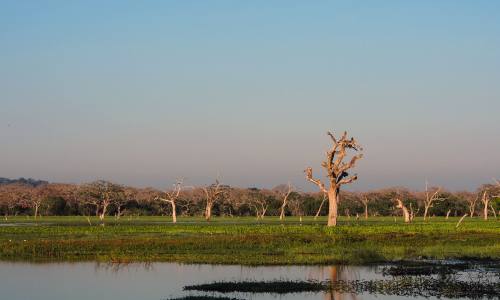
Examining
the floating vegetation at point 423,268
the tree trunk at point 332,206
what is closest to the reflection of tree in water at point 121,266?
the floating vegetation at point 423,268

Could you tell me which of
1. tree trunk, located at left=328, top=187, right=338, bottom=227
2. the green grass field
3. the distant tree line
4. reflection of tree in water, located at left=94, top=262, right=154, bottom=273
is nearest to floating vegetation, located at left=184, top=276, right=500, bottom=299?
reflection of tree in water, located at left=94, top=262, right=154, bottom=273

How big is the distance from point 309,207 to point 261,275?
4454 inches

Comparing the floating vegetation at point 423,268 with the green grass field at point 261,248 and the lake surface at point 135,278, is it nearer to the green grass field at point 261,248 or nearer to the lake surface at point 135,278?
the lake surface at point 135,278

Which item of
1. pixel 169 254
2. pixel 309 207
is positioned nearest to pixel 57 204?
pixel 309 207

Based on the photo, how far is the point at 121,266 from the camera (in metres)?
31.8

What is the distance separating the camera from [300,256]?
35.6 m

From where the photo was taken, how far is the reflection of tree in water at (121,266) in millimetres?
30778

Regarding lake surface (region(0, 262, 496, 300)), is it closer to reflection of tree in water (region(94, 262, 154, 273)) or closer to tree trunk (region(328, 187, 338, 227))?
reflection of tree in water (region(94, 262, 154, 273))

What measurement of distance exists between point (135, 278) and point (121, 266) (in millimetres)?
3802

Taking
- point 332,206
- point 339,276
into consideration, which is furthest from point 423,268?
point 332,206

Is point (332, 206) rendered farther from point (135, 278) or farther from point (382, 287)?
point (382, 287)

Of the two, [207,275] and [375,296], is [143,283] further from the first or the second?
[375,296]

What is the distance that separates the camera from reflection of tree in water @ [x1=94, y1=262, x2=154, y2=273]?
30.8m

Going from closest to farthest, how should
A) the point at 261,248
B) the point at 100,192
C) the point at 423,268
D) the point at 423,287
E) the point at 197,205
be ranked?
1. the point at 423,287
2. the point at 423,268
3. the point at 261,248
4. the point at 100,192
5. the point at 197,205
